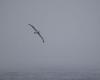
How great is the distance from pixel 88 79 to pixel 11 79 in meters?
7.72

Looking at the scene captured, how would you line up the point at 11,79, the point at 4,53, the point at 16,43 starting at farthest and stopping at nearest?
the point at 16,43, the point at 4,53, the point at 11,79

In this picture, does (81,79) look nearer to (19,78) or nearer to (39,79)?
(39,79)

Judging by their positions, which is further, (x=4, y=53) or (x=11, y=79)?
(x=4, y=53)

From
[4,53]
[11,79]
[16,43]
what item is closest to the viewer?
[11,79]

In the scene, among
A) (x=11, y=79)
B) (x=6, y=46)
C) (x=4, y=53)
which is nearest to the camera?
(x=11, y=79)

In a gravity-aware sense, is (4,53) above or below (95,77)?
above

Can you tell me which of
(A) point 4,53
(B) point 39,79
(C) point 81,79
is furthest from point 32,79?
(A) point 4,53

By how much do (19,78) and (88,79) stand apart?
7015 millimetres

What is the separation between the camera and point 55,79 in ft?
93.1

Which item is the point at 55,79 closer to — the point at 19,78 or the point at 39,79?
the point at 39,79

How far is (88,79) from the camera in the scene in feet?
91.8

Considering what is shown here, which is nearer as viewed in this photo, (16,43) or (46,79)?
(46,79)

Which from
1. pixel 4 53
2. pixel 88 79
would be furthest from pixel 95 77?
pixel 4 53

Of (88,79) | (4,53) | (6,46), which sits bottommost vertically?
(88,79)
